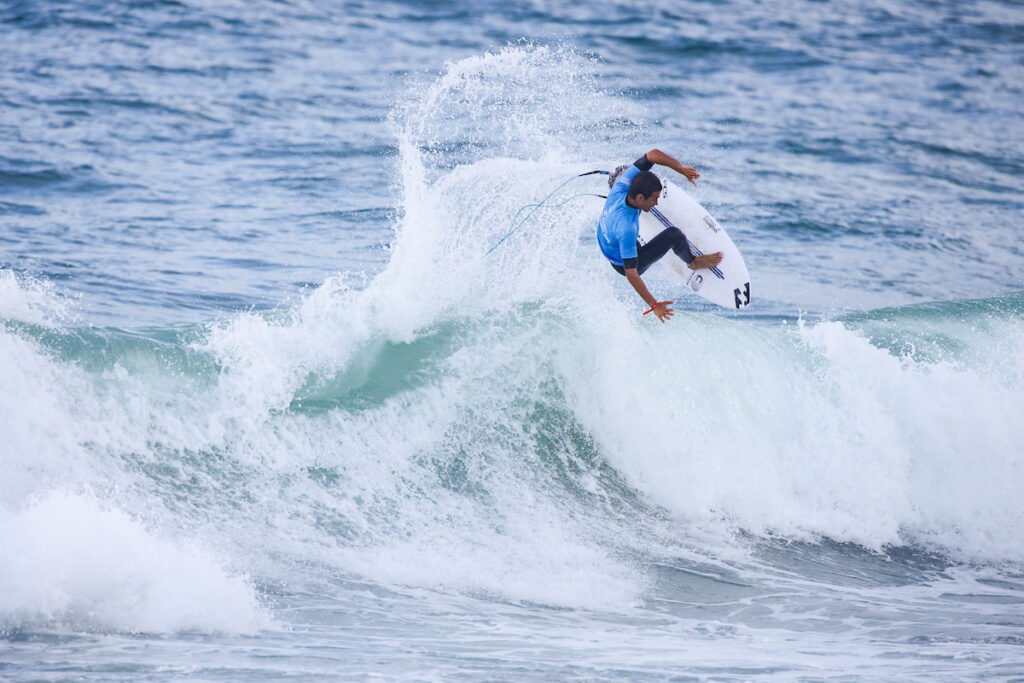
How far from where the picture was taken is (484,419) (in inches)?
342

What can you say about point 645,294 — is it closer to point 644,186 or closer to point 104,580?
point 644,186

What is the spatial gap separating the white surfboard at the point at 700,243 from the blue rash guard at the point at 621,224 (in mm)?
679

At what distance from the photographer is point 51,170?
1418 cm

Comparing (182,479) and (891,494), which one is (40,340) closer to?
(182,479)

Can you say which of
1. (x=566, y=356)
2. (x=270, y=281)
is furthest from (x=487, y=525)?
(x=270, y=281)

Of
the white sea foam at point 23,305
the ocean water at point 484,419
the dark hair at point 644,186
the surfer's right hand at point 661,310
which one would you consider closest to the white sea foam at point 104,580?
the ocean water at point 484,419

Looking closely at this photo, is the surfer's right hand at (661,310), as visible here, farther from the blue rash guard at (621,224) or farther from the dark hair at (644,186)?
the dark hair at (644,186)

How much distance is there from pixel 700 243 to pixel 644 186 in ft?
4.38

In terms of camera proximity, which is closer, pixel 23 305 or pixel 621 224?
pixel 621 224

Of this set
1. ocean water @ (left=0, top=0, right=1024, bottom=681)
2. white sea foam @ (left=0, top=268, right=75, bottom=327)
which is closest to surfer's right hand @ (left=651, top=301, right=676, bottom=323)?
ocean water @ (left=0, top=0, right=1024, bottom=681)

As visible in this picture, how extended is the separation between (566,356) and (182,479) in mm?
3359

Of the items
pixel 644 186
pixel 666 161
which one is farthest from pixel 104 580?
pixel 666 161

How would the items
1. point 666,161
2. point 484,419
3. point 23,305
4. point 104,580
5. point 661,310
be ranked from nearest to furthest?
point 104,580, point 666,161, point 661,310, point 23,305, point 484,419

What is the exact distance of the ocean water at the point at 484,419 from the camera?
6.07m
